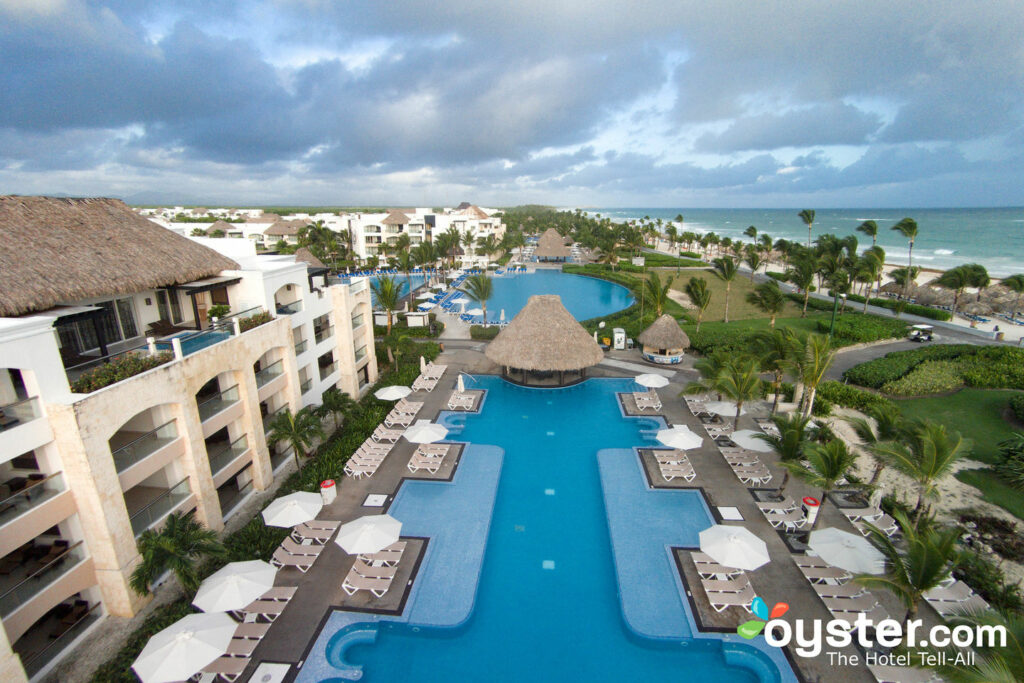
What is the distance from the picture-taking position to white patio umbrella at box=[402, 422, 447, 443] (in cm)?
1521

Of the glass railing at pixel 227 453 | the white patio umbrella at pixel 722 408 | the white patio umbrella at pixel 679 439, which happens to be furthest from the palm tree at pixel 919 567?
the glass railing at pixel 227 453

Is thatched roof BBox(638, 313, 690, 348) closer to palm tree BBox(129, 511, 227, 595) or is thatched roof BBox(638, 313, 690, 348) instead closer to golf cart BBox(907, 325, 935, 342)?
golf cart BBox(907, 325, 935, 342)

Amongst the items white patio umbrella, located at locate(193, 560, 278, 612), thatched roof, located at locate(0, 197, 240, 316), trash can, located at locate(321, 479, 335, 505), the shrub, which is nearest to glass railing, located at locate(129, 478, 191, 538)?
white patio umbrella, located at locate(193, 560, 278, 612)

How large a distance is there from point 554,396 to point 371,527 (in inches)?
464

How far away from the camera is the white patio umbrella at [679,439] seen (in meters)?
14.8

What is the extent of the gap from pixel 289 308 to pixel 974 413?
2704 centimetres

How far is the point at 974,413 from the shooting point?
731 inches

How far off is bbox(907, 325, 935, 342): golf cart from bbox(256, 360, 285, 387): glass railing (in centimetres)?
3375

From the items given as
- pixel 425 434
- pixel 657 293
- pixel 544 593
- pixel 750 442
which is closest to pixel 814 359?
pixel 750 442

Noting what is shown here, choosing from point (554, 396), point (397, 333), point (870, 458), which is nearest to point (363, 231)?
point (397, 333)

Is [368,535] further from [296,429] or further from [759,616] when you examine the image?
[759,616]

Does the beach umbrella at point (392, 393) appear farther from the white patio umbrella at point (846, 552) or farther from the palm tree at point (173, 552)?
the white patio umbrella at point (846, 552)

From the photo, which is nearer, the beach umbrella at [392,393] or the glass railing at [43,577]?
the glass railing at [43,577]

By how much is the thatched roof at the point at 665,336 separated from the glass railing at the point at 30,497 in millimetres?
23102
